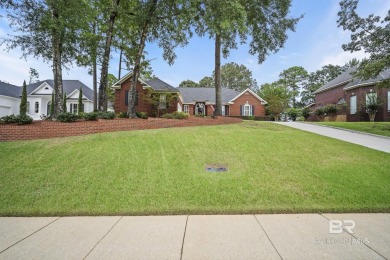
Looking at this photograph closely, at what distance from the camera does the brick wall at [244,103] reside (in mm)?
32312

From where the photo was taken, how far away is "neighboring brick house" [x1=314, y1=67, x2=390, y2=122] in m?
22.0

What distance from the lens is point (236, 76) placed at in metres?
65.7

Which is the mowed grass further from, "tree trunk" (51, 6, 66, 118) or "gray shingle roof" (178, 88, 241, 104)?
"gray shingle roof" (178, 88, 241, 104)

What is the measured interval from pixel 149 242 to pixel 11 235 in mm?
2328

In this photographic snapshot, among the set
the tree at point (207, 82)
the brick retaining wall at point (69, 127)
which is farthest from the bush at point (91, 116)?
the tree at point (207, 82)

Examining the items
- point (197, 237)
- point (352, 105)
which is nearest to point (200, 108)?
point (352, 105)

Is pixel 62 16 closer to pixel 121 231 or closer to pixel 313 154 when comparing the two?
pixel 121 231

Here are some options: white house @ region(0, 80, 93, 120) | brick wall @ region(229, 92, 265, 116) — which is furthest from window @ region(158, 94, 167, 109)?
brick wall @ region(229, 92, 265, 116)

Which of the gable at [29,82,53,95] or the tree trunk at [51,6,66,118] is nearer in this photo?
the tree trunk at [51,6,66,118]

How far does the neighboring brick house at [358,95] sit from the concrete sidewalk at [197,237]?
20127 mm

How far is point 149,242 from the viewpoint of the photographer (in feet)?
10.4

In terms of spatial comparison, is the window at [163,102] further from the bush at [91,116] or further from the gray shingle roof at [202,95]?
the bush at [91,116]

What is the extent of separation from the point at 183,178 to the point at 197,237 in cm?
255

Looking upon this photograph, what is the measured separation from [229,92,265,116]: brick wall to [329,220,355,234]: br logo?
94.6 feet
